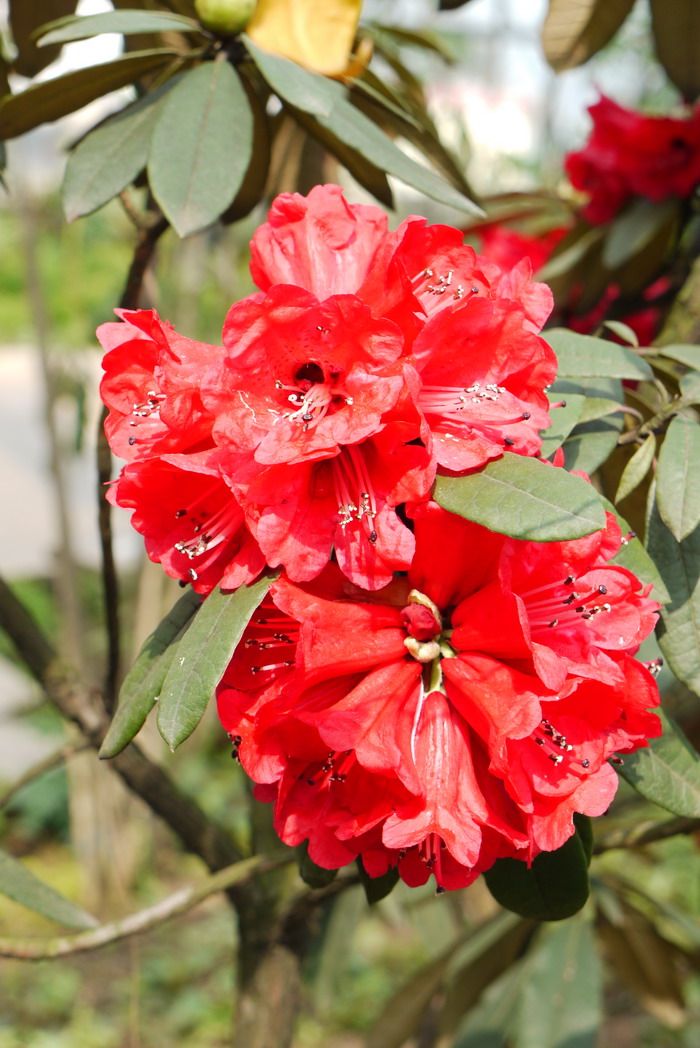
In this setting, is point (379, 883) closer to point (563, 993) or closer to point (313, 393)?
point (313, 393)

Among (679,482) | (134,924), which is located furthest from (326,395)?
(134,924)

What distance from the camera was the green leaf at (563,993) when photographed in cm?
145

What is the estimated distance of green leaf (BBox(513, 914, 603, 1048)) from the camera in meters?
1.45

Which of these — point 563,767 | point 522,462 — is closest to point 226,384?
point 522,462

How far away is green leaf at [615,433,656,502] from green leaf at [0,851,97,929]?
650mm

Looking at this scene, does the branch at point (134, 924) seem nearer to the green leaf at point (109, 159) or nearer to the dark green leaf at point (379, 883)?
the dark green leaf at point (379, 883)

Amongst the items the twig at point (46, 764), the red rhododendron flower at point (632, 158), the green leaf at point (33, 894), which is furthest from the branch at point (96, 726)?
the red rhododendron flower at point (632, 158)

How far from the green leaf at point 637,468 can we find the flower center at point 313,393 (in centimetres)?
25

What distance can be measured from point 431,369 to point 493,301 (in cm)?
6

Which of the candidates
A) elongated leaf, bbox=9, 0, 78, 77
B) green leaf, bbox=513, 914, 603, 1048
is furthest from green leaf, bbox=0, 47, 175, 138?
green leaf, bbox=513, 914, 603, 1048

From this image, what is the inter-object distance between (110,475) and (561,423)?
1.67 ft

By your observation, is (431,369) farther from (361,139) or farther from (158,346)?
(361,139)

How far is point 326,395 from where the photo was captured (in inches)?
25.8

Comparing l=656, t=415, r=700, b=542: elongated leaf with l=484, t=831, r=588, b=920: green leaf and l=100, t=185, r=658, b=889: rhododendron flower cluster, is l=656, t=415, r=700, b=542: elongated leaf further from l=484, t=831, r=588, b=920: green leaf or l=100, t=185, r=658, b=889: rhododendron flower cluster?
l=484, t=831, r=588, b=920: green leaf
